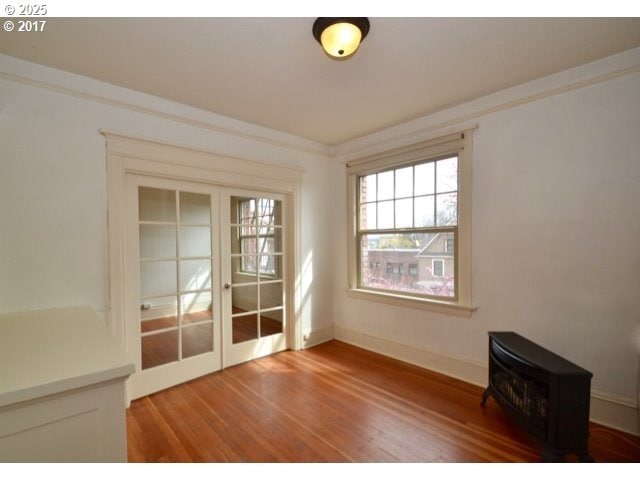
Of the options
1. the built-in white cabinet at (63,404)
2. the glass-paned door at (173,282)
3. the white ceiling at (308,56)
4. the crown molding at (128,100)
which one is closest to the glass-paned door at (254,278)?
the glass-paned door at (173,282)

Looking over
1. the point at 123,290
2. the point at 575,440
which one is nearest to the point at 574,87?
the point at 575,440

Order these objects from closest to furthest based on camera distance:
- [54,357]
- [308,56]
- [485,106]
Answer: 1. [54,357]
2. [308,56]
3. [485,106]

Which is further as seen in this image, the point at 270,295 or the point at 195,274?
the point at 270,295

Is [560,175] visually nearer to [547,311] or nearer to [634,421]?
[547,311]

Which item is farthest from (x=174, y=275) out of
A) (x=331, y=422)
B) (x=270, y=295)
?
(x=331, y=422)

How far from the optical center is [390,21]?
1.66 meters

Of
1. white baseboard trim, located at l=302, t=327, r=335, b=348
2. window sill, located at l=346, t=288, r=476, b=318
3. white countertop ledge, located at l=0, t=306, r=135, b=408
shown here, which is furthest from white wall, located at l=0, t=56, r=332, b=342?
window sill, located at l=346, t=288, r=476, b=318

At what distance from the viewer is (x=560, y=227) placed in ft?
7.47

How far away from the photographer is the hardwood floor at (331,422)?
1.85 meters

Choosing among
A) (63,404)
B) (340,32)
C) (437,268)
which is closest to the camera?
(63,404)

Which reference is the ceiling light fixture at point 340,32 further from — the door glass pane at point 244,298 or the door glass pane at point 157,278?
the door glass pane at point 244,298

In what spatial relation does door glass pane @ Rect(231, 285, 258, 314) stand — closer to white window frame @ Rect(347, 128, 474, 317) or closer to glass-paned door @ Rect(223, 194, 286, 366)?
glass-paned door @ Rect(223, 194, 286, 366)

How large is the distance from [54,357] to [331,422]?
1788mm

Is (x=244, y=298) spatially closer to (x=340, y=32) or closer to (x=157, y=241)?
(x=157, y=241)
